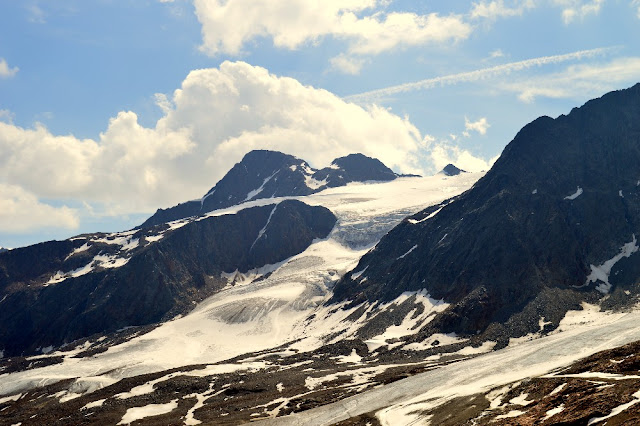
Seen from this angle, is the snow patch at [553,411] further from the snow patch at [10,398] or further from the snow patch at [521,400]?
the snow patch at [10,398]

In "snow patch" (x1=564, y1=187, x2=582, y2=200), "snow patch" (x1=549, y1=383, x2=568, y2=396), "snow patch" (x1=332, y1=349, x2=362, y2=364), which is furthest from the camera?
"snow patch" (x1=564, y1=187, x2=582, y2=200)

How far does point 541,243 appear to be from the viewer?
6545 inches

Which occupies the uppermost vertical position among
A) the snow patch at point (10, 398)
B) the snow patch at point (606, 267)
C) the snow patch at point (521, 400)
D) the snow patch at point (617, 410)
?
the snow patch at point (617, 410)

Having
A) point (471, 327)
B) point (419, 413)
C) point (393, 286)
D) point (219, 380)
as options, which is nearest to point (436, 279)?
point (393, 286)

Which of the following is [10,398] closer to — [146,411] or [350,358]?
[146,411]

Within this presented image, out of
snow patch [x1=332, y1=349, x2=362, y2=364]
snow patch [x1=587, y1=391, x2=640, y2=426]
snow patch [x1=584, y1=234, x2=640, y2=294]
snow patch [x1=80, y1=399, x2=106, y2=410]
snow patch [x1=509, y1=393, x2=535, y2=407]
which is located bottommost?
snow patch [x1=332, y1=349, x2=362, y2=364]

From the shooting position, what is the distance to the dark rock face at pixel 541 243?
477 feet

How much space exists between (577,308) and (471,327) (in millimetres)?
26463

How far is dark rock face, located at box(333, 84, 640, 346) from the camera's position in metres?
146

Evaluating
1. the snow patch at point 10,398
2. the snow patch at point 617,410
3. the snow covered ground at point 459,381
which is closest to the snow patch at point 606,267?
the snow covered ground at point 459,381

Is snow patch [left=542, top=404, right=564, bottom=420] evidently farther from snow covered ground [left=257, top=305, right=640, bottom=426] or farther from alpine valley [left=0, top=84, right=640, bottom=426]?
snow covered ground [left=257, top=305, right=640, bottom=426]

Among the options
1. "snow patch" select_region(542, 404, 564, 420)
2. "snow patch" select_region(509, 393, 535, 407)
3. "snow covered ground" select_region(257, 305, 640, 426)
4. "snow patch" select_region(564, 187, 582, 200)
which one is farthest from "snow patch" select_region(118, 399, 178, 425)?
"snow patch" select_region(564, 187, 582, 200)

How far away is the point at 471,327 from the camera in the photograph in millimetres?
144125

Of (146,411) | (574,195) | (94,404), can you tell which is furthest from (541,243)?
(94,404)
